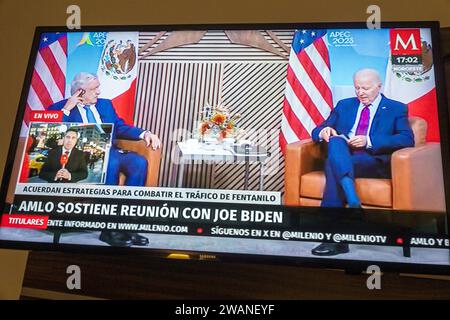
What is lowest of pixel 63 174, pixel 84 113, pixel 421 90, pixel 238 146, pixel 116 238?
pixel 116 238

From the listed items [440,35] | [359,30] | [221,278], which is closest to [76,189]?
[221,278]

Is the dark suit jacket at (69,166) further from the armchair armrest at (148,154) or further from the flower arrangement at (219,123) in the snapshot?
the flower arrangement at (219,123)

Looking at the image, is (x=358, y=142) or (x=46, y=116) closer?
(x=358, y=142)

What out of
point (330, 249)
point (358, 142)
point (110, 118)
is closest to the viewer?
point (330, 249)

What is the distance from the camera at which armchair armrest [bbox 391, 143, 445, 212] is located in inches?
52.6

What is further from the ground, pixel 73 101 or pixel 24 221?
pixel 73 101

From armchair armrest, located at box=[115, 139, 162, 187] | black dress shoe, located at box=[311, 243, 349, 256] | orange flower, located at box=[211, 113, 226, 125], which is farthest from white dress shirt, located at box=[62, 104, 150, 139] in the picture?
black dress shoe, located at box=[311, 243, 349, 256]

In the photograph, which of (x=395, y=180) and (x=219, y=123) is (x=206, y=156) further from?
(x=395, y=180)

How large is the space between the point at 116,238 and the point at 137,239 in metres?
0.08

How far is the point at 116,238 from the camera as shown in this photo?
4.59 feet

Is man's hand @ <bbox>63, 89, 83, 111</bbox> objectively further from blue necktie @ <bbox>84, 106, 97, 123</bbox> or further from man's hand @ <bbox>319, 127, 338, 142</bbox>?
man's hand @ <bbox>319, 127, 338, 142</bbox>

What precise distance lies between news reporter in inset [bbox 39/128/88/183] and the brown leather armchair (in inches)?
30.0

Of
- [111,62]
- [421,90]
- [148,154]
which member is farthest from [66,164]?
[421,90]
